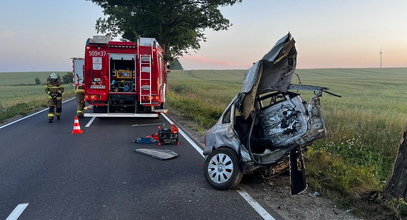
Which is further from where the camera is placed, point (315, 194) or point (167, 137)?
point (167, 137)

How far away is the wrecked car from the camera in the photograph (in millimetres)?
4613

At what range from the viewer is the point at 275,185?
5.46 metres

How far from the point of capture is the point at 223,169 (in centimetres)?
521

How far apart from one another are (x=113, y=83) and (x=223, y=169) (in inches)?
361

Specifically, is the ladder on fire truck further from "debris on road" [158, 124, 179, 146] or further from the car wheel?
the car wheel

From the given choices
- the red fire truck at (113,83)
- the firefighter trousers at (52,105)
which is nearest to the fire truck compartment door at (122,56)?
the red fire truck at (113,83)

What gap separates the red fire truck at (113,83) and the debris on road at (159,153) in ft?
16.1

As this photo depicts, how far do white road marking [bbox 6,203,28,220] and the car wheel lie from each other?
8.46 ft

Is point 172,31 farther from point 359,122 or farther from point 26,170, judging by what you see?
point 26,170

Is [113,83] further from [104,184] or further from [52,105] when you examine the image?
[104,184]

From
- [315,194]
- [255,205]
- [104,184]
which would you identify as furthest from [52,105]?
[315,194]

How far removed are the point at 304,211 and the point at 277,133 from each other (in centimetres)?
116

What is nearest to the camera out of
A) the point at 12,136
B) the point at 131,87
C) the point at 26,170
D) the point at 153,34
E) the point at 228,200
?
Answer: the point at 228,200

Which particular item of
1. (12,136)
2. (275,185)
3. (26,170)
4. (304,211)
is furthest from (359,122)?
(12,136)
